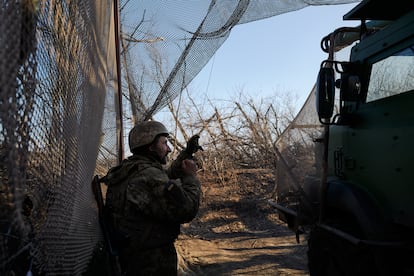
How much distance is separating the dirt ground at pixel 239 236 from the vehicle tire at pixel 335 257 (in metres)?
2.19

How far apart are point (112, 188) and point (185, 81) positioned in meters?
1.61

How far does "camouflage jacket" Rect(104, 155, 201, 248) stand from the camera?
7.67 ft

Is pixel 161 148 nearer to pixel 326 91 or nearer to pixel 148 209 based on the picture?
pixel 148 209

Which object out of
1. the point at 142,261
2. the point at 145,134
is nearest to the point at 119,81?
the point at 145,134

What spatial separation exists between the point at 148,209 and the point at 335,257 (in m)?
1.57

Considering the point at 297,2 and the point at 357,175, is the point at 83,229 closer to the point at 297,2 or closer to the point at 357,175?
the point at 357,175

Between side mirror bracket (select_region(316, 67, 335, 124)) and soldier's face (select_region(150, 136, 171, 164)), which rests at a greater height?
side mirror bracket (select_region(316, 67, 335, 124))

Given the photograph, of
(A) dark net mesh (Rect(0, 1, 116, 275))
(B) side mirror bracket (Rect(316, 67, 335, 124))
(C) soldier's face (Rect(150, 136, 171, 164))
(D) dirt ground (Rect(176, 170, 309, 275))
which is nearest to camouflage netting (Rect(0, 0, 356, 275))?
(A) dark net mesh (Rect(0, 1, 116, 275))

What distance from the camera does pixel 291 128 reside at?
15.0ft

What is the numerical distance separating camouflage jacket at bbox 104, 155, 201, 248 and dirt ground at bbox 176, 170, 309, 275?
10.3ft

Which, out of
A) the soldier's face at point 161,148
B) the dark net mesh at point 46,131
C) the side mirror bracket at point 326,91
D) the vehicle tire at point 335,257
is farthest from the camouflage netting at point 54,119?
the vehicle tire at point 335,257

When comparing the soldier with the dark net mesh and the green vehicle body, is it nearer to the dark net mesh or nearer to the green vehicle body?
the dark net mesh

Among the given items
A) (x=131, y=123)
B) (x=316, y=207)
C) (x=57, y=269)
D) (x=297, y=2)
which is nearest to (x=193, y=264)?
(x=131, y=123)

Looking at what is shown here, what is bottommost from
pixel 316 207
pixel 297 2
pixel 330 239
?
pixel 330 239
